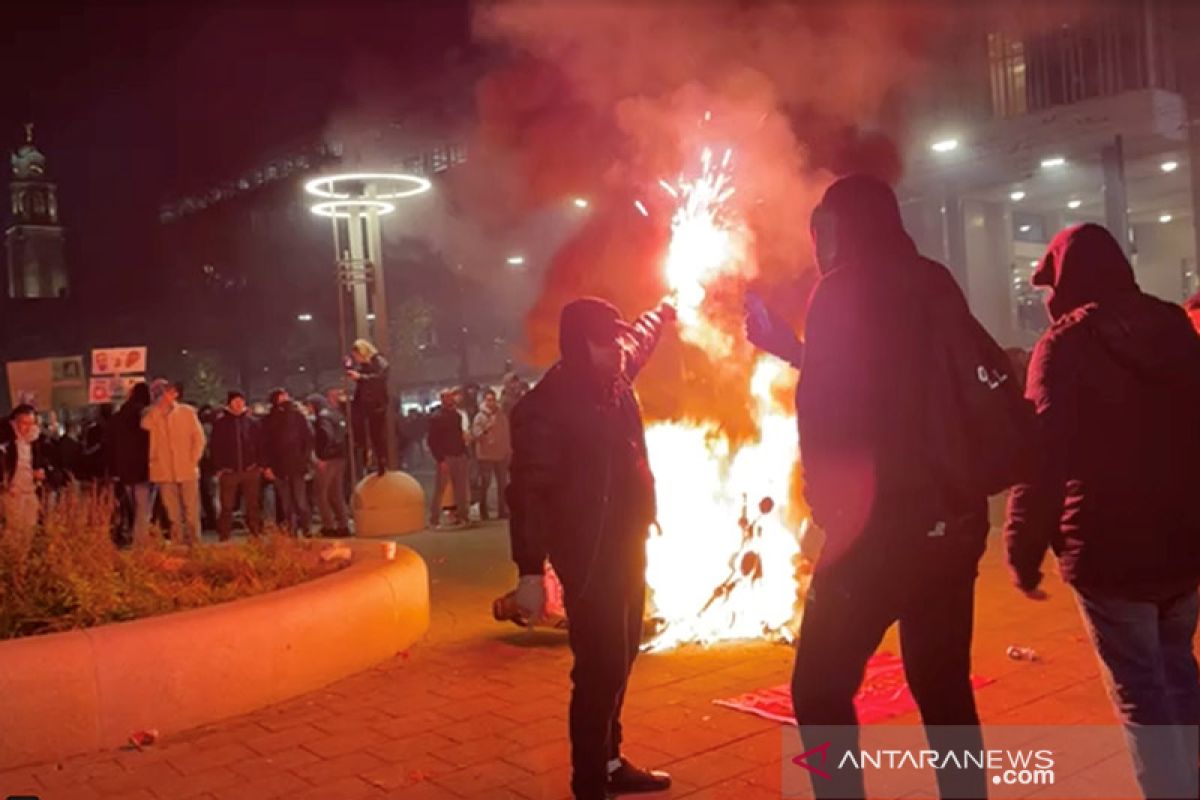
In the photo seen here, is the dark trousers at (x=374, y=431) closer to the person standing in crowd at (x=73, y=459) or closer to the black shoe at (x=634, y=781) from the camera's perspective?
the person standing in crowd at (x=73, y=459)

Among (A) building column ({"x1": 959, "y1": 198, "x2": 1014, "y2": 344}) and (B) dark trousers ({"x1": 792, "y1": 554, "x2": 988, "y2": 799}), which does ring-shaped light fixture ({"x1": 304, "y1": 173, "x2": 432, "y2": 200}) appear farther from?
(A) building column ({"x1": 959, "y1": 198, "x2": 1014, "y2": 344})

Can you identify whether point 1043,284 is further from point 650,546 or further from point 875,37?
point 875,37

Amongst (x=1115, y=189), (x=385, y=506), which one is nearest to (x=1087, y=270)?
(x=385, y=506)

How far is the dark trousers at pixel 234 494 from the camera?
12.6 m

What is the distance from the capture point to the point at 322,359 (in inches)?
1690

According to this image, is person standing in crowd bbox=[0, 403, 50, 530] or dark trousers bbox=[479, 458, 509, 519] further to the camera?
dark trousers bbox=[479, 458, 509, 519]

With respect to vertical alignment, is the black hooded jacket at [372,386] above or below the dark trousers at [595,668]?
above

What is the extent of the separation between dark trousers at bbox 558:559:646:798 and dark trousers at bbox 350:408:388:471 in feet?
29.5

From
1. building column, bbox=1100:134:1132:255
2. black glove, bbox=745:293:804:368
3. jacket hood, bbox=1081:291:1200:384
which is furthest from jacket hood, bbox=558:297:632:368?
building column, bbox=1100:134:1132:255

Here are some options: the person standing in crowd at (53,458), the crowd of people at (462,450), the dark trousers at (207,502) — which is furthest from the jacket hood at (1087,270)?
the dark trousers at (207,502)

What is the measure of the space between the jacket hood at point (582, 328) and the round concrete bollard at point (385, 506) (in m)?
8.83

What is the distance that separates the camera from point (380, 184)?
1277cm

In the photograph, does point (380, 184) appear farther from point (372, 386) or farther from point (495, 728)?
point (495, 728)

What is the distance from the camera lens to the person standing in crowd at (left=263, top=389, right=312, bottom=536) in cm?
1273
